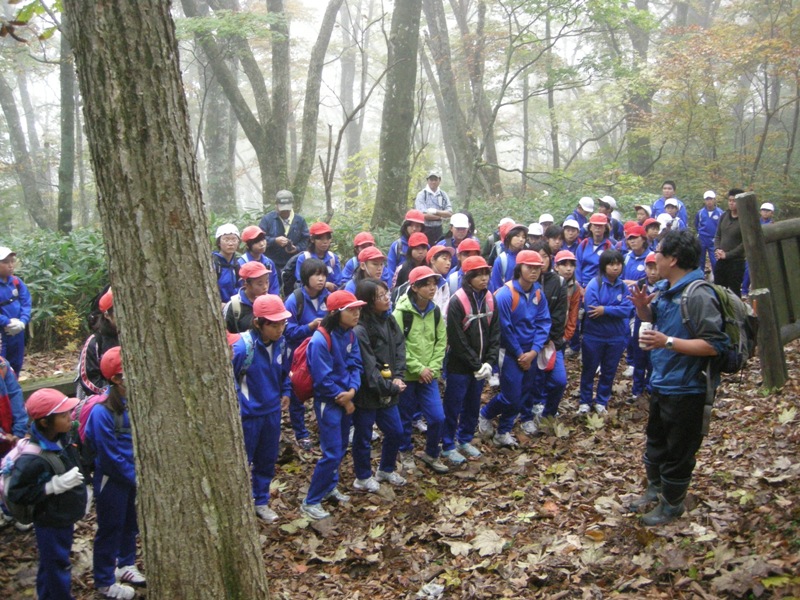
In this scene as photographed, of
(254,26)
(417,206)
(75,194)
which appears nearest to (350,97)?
(75,194)

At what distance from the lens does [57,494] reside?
4.29m

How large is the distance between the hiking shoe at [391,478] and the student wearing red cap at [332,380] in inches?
31.1

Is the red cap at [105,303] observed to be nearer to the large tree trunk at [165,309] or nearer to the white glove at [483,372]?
the large tree trunk at [165,309]

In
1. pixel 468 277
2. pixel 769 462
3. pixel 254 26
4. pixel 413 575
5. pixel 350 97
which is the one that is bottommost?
pixel 413 575

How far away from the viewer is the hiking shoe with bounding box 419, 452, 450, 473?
6.94m

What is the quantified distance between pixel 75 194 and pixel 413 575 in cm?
2886

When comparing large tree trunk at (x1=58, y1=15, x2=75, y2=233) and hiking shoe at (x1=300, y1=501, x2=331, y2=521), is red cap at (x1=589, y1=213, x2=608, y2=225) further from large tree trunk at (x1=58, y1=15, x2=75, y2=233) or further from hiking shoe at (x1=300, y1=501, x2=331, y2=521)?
large tree trunk at (x1=58, y1=15, x2=75, y2=233)

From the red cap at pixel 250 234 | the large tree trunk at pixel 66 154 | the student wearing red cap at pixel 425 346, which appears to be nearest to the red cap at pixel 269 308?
the student wearing red cap at pixel 425 346

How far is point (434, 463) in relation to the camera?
7.01m

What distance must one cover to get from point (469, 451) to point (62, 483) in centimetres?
444

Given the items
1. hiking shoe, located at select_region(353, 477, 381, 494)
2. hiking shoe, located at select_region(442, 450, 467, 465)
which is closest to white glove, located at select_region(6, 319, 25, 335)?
hiking shoe, located at select_region(353, 477, 381, 494)

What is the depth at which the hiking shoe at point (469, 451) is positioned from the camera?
7332 mm

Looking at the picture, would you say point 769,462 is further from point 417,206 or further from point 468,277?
point 417,206

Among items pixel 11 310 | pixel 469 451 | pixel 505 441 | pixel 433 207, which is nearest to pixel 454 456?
pixel 469 451
